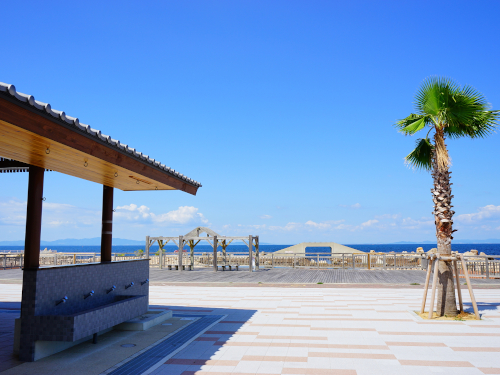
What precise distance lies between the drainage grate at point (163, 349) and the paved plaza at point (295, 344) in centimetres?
1

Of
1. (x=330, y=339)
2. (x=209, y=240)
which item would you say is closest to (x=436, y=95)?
(x=330, y=339)

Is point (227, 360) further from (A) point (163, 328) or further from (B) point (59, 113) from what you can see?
(B) point (59, 113)

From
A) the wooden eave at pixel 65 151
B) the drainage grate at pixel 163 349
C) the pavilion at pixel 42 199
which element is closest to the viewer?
the wooden eave at pixel 65 151

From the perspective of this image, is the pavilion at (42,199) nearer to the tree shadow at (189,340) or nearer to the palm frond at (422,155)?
the tree shadow at (189,340)

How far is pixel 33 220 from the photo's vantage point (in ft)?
20.0

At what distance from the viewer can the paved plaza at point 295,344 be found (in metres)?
5.42

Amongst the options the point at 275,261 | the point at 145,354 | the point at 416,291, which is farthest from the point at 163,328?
the point at 275,261

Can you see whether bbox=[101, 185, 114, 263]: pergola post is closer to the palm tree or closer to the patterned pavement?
the patterned pavement

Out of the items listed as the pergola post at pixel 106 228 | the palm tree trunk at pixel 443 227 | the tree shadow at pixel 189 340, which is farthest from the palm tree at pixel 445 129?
the pergola post at pixel 106 228

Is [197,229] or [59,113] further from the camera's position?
[197,229]

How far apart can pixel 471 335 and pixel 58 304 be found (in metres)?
7.01

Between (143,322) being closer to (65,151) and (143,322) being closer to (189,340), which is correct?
(189,340)

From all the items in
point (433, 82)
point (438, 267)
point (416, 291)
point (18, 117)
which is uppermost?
point (433, 82)

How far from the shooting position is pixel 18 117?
421 centimetres
